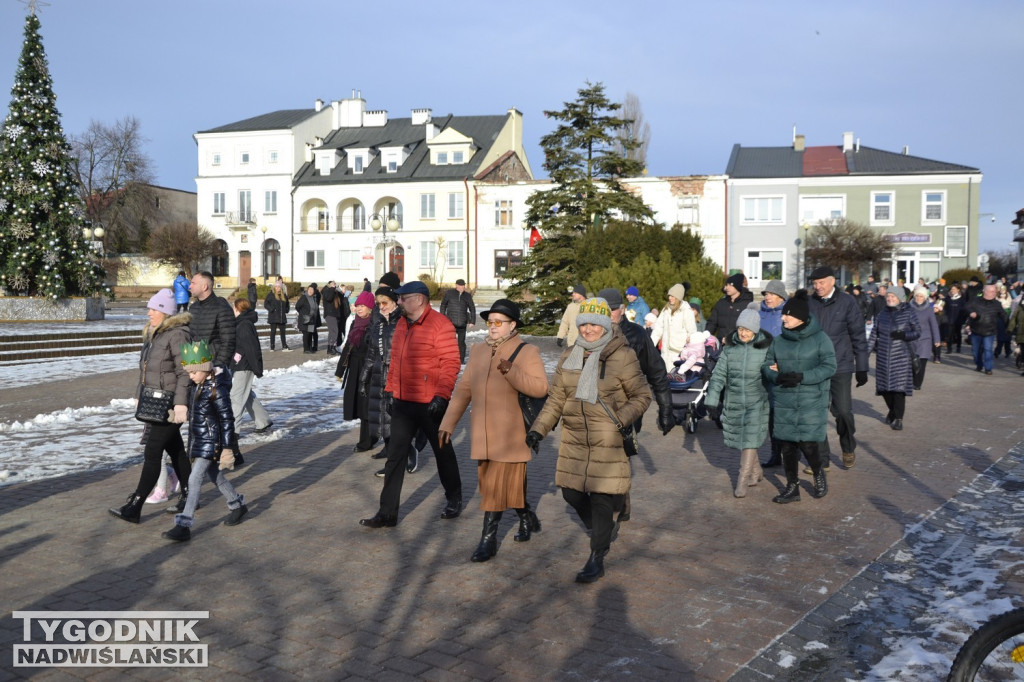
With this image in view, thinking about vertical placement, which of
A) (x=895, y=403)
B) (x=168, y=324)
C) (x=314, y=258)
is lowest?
(x=895, y=403)

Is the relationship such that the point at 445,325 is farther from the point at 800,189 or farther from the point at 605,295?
the point at 800,189

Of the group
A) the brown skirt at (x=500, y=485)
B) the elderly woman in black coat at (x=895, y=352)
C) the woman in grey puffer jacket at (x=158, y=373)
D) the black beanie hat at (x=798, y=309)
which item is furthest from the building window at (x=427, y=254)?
the brown skirt at (x=500, y=485)

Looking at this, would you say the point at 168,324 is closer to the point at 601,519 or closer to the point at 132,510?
the point at 132,510

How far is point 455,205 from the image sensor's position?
2370 inches

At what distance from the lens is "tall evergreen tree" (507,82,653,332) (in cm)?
2903

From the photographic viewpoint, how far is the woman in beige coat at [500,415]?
6.16 m

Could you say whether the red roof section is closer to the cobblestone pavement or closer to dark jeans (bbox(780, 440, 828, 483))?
the cobblestone pavement

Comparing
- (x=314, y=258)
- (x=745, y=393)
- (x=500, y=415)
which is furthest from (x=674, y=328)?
(x=314, y=258)

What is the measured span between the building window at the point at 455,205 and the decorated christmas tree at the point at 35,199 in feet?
106

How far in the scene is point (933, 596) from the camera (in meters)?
5.39

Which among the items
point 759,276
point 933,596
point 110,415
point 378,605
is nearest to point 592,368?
point 378,605

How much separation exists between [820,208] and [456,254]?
23.6 m

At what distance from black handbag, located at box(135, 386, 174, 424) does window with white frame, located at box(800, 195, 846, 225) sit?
169 feet

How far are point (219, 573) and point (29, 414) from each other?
8.50m
